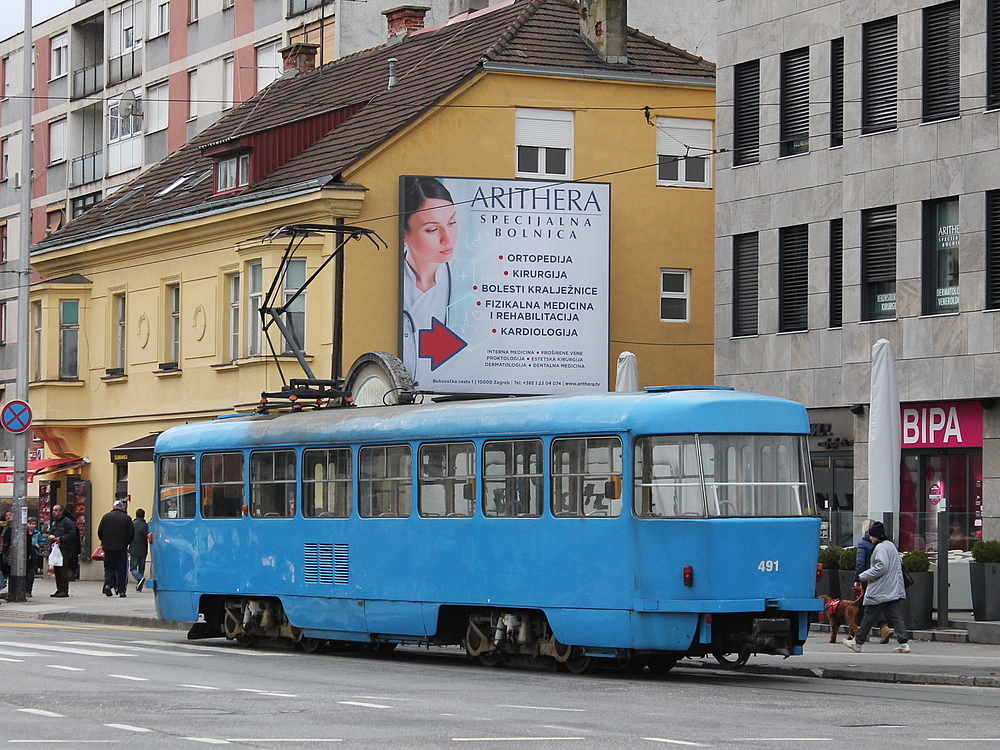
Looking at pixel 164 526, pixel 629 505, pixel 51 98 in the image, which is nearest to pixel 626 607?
pixel 629 505

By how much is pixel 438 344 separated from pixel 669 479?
20.2 m

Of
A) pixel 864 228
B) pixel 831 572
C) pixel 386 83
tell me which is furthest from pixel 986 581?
pixel 386 83

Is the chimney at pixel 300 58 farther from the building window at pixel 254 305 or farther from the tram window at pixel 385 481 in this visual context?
the tram window at pixel 385 481

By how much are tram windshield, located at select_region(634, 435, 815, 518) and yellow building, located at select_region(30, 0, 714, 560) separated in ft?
60.3

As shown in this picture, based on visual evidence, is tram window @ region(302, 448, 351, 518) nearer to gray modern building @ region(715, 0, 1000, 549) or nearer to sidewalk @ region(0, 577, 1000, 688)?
sidewalk @ region(0, 577, 1000, 688)

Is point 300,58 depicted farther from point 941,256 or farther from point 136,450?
point 941,256

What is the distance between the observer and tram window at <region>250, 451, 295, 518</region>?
944 inches

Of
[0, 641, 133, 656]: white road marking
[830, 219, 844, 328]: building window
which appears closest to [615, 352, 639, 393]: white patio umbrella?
[830, 219, 844, 328]: building window

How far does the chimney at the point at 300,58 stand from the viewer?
5222 cm

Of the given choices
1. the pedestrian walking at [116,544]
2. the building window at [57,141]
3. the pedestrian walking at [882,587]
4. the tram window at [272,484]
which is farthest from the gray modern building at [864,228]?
the building window at [57,141]

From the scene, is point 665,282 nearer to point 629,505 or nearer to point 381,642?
point 381,642

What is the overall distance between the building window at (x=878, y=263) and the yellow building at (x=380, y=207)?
7.91 meters

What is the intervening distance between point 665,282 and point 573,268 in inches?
155

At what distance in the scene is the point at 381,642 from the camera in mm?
22766
